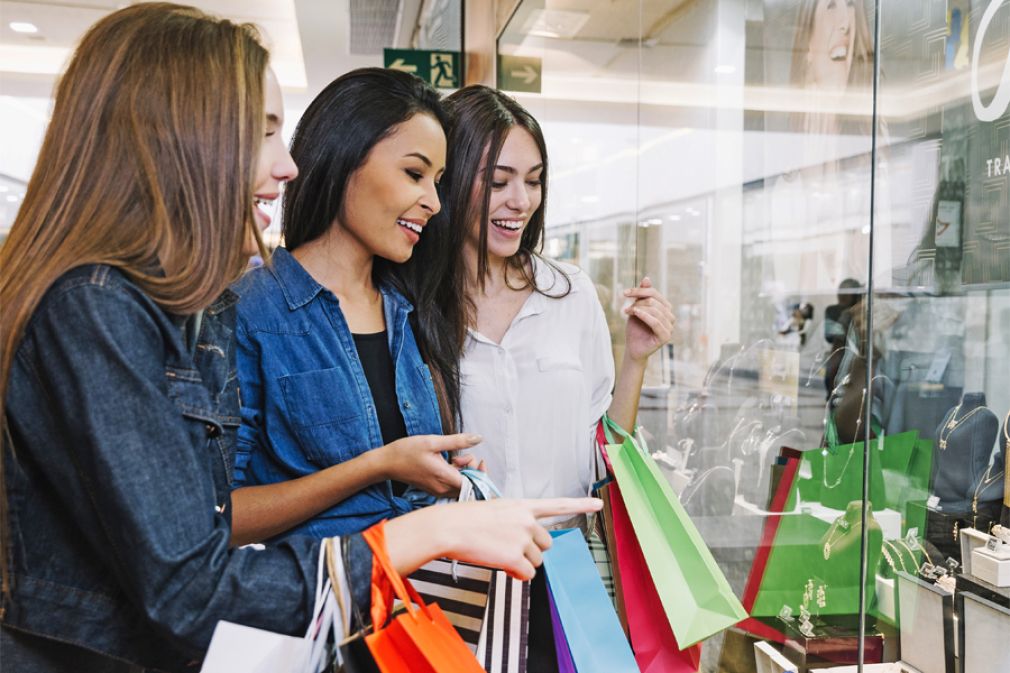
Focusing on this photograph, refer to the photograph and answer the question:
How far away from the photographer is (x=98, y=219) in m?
0.82

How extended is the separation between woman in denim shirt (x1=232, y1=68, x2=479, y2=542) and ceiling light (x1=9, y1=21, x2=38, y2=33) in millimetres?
5067

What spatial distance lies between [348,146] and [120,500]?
81cm

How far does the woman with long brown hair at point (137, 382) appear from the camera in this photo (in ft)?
2.50

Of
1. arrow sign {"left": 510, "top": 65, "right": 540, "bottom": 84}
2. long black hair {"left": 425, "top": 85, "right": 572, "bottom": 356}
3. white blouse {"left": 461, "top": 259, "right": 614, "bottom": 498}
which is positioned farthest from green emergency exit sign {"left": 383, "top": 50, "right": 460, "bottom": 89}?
white blouse {"left": 461, "top": 259, "right": 614, "bottom": 498}

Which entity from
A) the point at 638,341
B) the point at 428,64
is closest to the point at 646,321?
the point at 638,341

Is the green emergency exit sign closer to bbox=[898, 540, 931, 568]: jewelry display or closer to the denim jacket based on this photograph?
bbox=[898, 540, 931, 568]: jewelry display

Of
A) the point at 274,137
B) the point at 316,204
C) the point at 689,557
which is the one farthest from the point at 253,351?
the point at 689,557

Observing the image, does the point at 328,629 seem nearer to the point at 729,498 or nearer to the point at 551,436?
the point at 551,436

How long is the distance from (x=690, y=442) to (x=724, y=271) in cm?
74

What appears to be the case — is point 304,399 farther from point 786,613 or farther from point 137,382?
point 786,613

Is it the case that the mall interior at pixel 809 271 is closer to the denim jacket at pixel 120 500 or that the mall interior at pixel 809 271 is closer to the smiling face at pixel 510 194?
the smiling face at pixel 510 194

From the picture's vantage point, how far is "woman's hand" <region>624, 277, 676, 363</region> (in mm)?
1682

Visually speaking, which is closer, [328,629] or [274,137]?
[328,629]

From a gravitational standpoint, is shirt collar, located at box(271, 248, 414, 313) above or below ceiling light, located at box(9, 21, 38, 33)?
below
